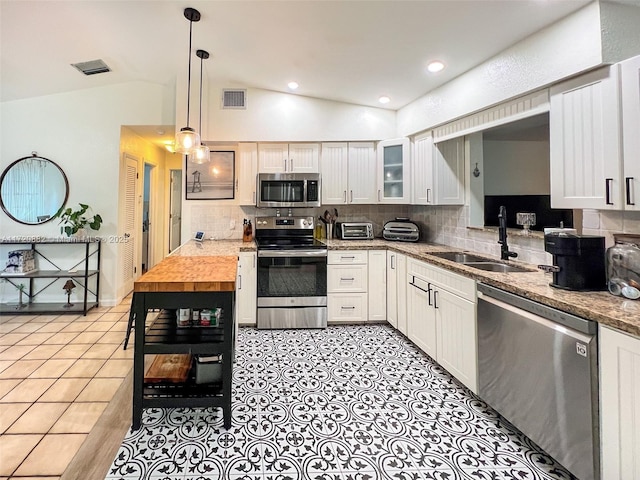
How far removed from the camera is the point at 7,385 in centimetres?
235

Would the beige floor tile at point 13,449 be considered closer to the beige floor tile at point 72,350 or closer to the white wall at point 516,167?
the beige floor tile at point 72,350

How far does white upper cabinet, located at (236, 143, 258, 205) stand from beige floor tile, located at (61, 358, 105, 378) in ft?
7.15

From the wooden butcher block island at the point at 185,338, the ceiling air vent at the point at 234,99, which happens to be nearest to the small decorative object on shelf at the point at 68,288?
the wooden butcher block island at the point at 185,338

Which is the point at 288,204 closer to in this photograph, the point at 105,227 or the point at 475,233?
the point at 475,233

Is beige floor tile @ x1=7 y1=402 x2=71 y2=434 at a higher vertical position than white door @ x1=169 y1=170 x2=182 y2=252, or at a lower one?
lower

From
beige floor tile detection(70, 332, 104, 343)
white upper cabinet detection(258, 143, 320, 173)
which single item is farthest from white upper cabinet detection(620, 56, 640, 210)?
beige floor tile detection(70, 332, 104, 343)

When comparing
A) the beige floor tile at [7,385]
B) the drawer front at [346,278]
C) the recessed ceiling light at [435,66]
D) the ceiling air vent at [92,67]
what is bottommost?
the beige floor tile at [7,385]

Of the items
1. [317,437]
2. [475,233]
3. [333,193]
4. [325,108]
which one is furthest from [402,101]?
[317,437]

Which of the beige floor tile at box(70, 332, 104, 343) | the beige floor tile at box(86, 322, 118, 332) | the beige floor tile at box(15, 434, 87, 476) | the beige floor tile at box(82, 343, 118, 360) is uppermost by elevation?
the beige floor tile at box(86, 322, 118, 332)

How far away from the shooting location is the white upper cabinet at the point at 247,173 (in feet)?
12.9

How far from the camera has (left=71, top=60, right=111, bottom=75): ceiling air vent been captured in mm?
3463

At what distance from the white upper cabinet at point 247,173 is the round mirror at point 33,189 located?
2.35 meters

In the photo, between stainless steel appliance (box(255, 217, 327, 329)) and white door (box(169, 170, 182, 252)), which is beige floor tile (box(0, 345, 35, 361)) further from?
white door (box(169, 170, 182, 252))

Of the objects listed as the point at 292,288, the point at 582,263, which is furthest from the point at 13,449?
the point at 582,263
